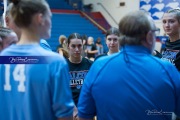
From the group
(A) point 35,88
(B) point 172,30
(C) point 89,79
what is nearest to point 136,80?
(C) point 89,79

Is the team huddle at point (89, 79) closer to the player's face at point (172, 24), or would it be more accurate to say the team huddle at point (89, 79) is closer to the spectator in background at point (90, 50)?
the player's face at point (172, 24)

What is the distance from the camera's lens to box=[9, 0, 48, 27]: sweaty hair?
1475mm

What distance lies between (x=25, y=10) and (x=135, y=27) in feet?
2.02

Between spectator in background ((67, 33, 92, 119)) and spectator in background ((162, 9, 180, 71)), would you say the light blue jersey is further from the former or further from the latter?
spectator in background ((67, 33, 92, 119))

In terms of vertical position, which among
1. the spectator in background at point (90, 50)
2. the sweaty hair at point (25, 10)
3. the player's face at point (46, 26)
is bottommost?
the spectator in background at point (90, 50)

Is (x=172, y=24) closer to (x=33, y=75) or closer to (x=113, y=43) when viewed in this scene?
(x=113, y=43)

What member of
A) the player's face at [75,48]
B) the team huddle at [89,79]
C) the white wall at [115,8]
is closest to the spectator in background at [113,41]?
the player's face at [75,48]

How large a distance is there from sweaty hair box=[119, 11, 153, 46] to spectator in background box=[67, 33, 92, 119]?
1498 millimetres

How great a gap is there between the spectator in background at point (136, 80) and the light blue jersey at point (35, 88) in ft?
0.90

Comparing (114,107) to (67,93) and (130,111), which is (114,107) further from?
(67,93)

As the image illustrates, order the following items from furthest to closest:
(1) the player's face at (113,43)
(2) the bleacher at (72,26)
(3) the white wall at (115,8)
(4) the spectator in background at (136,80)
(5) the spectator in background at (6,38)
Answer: (3) the white wall at (115,8), (2) the bleacher at (72,26), (1) the player's face at (113,43), (5) the spectator in background at (6,38), (4) the spectator in background at (136,80)

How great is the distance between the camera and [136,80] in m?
1.62

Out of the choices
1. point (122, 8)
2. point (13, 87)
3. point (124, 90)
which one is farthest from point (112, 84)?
point (122, 8)

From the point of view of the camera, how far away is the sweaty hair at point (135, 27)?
1.62 m
